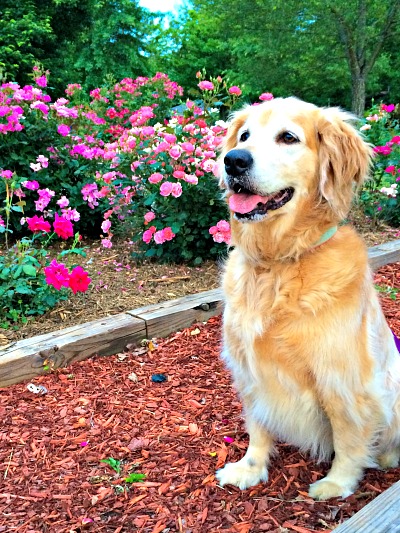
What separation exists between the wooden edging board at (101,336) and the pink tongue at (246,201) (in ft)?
5.34

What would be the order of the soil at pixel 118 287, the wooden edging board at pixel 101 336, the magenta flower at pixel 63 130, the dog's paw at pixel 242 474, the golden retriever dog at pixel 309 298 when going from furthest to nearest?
the magenta flower at pixel 63 130 < the soil at pixel 118 287 < the wooden edging board at pixel 101 336 < the dog's paw at pixel 242 474 < the golden retriever dog at pixel 309 298

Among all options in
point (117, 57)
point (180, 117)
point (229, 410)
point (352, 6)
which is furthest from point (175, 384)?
point (117, 57)

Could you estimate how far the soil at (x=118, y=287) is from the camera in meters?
3.63

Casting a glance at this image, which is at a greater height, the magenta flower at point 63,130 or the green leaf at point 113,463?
the magenta flower at point 63,130

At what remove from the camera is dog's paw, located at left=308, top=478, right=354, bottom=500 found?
6.87 feet

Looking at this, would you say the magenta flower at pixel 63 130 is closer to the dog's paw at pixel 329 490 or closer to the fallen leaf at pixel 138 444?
the fallen leaf at pixel 138 444

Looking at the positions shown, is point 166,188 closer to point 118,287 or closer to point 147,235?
point 147,235

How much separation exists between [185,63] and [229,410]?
2835cm

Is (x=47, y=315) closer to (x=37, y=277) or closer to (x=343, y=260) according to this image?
(x=37, y=277)

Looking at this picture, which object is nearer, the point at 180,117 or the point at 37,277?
the point at 37,277

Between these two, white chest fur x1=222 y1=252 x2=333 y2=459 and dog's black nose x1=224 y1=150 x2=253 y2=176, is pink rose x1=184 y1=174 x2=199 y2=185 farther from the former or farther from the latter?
dog's black nose x1=224 y1=150 x2=253 y2=176

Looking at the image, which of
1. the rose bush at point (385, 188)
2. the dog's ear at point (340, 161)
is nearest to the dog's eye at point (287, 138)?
the dog's ear at point (340, 161)

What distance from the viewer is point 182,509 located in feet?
6.87

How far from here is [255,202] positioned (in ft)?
6.63
